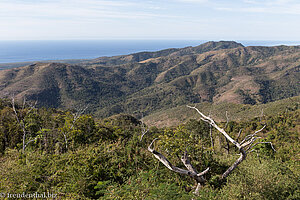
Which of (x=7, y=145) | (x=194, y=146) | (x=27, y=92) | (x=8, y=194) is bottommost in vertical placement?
(x=27, y=92)

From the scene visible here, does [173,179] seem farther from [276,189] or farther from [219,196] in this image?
[276,189]

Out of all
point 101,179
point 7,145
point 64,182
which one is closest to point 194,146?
point 101,179

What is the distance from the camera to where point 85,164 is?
10.6 metres

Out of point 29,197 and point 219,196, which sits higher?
point 29,197

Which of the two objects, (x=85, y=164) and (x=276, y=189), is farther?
(x=85, y=164)

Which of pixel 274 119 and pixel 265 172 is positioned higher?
pixel 265 172

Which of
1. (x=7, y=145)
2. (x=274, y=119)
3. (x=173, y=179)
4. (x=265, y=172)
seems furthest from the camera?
(x=274, y=119)

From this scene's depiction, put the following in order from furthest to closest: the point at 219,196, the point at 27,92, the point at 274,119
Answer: the point at 27,92 < the point at 274,119 < the point at 219,196

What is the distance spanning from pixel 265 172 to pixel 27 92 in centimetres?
22637

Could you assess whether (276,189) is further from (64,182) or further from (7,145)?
(7,145)

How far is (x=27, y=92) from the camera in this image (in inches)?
7431

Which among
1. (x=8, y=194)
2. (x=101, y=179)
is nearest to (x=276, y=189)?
(x=101, y=179)

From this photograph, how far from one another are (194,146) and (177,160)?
165 cm

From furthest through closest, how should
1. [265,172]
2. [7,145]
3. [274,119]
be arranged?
[274,119] → [7,145] → [265,172]
